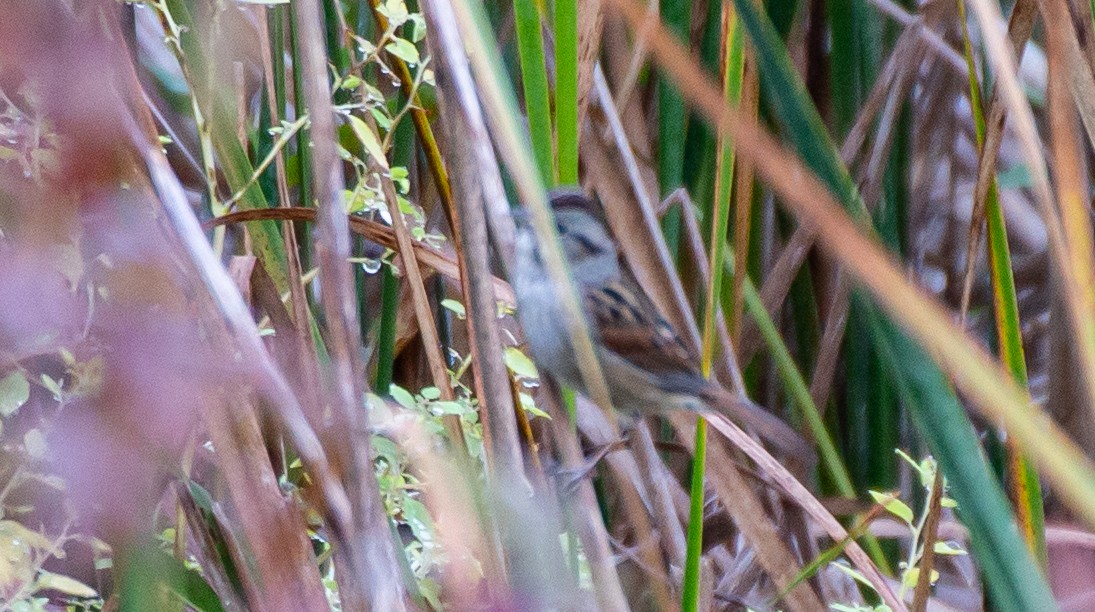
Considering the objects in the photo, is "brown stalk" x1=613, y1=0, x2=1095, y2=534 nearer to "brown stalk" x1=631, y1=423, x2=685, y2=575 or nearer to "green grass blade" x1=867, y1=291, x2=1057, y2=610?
"green grass blade" x1=867, y1=291, x2=1057, y2=610

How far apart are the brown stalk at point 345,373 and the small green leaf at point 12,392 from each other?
0.93 feet

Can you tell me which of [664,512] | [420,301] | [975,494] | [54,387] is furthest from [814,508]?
[54,387]

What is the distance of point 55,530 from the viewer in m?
1.19

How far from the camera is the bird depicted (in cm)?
181

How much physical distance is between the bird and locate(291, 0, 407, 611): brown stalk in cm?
64

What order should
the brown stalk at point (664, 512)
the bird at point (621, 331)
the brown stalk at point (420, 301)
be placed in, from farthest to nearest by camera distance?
the bird at point (621, 331)
the brown stalk at point (664, 512)
the brown stalk at point (420, 301)

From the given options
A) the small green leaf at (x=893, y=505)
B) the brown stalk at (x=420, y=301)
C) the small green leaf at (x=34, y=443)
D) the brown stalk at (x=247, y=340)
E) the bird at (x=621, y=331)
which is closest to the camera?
the brown stalk at (x=247, y=340)

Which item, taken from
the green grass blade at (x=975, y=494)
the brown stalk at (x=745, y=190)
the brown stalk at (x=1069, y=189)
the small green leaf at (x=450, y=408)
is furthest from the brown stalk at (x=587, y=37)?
the green grass blade at (x=975, y=494)

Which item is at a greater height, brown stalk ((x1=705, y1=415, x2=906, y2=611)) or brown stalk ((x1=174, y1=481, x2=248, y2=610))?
brown stalk ((x1=174, y1=481, x2=248, y2=610))

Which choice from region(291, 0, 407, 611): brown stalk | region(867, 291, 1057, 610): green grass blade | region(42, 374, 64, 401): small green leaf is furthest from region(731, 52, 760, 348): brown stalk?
region(42, 374, 64, 401): small green leaf

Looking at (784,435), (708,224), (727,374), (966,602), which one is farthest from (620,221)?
(966,602)

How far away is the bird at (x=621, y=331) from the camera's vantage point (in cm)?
181

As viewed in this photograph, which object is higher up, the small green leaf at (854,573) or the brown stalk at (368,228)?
the brown stalk at (368,228)

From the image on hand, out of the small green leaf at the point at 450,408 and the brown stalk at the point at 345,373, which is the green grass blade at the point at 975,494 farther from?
the small green leaf at the point at 450,408
